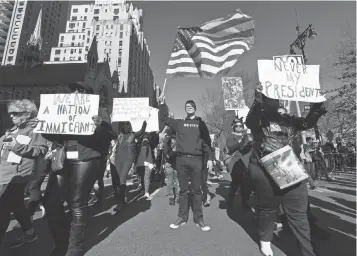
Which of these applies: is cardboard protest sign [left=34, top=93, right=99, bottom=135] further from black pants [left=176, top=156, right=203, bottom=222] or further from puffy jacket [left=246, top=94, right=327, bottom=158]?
puffy jacket [left=246, top=94, right=327, bottom=158]

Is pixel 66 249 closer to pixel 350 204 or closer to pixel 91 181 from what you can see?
pixel 91 181

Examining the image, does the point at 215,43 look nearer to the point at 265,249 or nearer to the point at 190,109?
the point at 190,109

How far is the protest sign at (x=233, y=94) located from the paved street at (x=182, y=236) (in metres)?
3.81

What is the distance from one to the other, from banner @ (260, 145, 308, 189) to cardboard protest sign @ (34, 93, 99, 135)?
2156mm

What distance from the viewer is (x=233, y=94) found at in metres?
7.84

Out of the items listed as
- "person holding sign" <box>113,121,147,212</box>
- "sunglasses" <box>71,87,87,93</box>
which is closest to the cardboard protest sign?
"sunglasses" <box>71,87,87,93</box>

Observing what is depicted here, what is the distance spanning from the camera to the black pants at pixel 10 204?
2.66m

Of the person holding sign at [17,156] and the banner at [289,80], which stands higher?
the banner at [289,80]

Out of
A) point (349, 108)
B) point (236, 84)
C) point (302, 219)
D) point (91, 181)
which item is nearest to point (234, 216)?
point (302, 219)

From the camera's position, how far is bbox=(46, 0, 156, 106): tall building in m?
70.0

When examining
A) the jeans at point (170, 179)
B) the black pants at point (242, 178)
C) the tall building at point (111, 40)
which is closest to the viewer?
the black pants at point (242, 178)

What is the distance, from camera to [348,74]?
17750mm

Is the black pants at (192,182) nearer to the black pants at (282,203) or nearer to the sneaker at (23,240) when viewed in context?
the black pants at (282,203)

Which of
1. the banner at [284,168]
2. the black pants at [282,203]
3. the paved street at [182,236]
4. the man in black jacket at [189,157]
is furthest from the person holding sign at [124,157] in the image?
the banner at [284,168]
